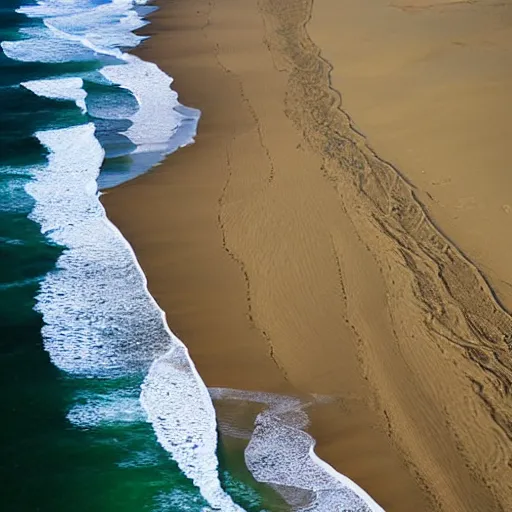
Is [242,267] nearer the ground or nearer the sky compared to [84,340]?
nearer the sky

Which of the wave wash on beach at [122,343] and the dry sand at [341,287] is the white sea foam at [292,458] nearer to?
the wave wash on beach at [122,343]

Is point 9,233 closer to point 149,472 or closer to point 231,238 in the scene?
point 231,238

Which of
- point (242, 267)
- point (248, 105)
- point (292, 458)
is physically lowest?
point (292, 458)

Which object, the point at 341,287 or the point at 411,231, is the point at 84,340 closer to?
the point at 341,287

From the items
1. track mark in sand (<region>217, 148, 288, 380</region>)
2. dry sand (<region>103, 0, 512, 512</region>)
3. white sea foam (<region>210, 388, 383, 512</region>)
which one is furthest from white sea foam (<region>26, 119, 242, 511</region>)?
track mark in sand (<region>217, 148, 288, 380</region>)

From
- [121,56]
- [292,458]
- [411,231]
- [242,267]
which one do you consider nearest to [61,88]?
[121,56]

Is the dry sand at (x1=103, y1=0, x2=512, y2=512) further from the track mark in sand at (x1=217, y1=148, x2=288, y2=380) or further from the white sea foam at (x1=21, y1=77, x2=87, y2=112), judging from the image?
the white sea foam at (x1=21, y1=77, x2=87, y2=112)

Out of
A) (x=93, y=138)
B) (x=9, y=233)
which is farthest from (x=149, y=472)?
(x=93, y=138)
